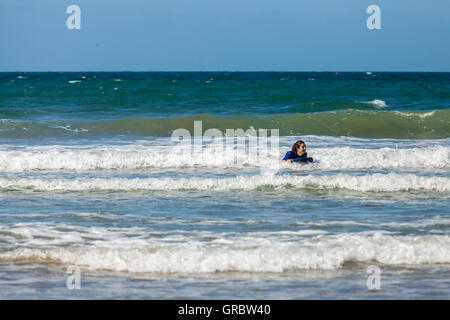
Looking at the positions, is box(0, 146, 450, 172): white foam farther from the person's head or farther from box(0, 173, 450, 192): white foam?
box(0, 173, 450, 192): white foam

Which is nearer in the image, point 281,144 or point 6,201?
point 6,201

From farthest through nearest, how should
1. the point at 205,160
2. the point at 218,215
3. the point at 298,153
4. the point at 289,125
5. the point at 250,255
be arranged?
1. the point at 289,125
2. the point at 205,160
3. the point at 298,153
4. the point at 218,215
5. the point at 250,255

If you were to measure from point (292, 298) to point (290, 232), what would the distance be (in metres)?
2.28

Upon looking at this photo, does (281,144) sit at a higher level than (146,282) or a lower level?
higher

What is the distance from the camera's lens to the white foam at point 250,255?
6.87 metres

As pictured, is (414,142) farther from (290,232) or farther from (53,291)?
(53,291)

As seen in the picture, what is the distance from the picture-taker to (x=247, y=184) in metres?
11.9

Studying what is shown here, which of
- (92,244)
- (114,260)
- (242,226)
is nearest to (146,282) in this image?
(114,260)

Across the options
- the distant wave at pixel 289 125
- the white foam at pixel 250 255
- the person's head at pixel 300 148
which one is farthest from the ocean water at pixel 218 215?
the person's head at pixel 300 148

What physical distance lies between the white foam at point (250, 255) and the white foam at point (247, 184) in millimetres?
4236

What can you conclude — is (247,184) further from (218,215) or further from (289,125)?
(289,125)

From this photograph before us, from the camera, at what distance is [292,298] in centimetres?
591

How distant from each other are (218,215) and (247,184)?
2680 mm

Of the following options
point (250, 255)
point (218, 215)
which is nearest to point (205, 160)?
point (218, 215)
